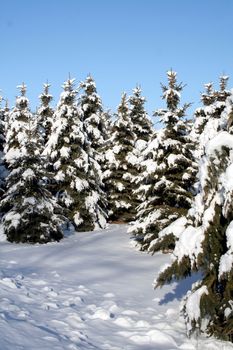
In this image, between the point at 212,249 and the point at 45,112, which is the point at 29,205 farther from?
the point at 45,112

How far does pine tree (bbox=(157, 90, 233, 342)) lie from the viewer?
23.9ft

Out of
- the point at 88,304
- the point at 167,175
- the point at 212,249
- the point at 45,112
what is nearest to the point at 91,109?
the point at 45,112

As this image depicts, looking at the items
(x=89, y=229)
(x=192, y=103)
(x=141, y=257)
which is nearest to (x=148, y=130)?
(x=89, y=229)

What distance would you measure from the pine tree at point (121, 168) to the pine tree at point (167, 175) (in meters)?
9.50

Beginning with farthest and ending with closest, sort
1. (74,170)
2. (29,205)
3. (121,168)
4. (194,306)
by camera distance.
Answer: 1. (121,168)
2. (74,170)
3. (29,205)
4. (194,306)

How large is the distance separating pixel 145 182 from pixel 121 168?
1052cm

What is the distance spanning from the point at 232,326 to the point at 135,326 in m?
2.12

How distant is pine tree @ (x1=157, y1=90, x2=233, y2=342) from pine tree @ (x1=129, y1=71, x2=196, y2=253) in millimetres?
9792

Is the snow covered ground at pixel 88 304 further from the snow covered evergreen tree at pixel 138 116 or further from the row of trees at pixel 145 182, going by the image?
the snow covered evergreen tree at pixel 138 116

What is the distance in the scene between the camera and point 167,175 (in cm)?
1877

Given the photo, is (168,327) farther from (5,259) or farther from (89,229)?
(89,229)

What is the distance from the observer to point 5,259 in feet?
51.8

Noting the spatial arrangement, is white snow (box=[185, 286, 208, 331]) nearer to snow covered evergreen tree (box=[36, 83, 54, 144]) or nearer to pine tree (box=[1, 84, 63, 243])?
pine tree (box=[1, 84, 63, 243])

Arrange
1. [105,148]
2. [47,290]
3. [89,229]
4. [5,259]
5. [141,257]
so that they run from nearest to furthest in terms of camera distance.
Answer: [47,290], [5,259], [141,257], [89,229], [105,148]
